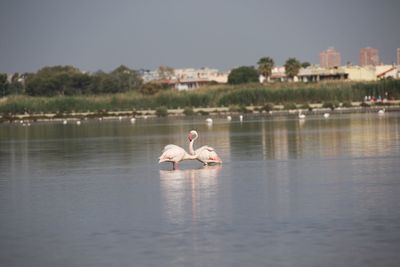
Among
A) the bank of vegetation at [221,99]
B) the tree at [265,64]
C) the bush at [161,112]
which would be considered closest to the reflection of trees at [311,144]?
the bank of vegetation at [221,99]

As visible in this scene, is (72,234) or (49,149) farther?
(49,149)

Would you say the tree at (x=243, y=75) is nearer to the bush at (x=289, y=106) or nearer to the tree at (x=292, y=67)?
the tree at (x=292, y=67)

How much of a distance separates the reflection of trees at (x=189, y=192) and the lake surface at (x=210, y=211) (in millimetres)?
25

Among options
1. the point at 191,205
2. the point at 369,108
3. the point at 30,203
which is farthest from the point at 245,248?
the point at 369,108

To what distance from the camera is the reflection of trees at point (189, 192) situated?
1705 centimetres

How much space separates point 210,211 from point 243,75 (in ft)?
471

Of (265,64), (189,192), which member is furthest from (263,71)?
(189,192)

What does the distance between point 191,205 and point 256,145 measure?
57.4 ft

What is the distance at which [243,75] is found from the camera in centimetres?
16012

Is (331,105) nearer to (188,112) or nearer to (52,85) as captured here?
(188,112)

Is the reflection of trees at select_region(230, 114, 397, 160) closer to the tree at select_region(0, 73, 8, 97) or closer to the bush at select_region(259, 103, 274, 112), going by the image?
the bush at select_region(259, 103, 274, 112)

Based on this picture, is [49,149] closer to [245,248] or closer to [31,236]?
[31,236]

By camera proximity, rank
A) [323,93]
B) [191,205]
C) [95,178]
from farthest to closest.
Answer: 1. [323,93]
2. [95,178]
3. [191,205]

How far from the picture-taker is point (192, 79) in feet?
590
